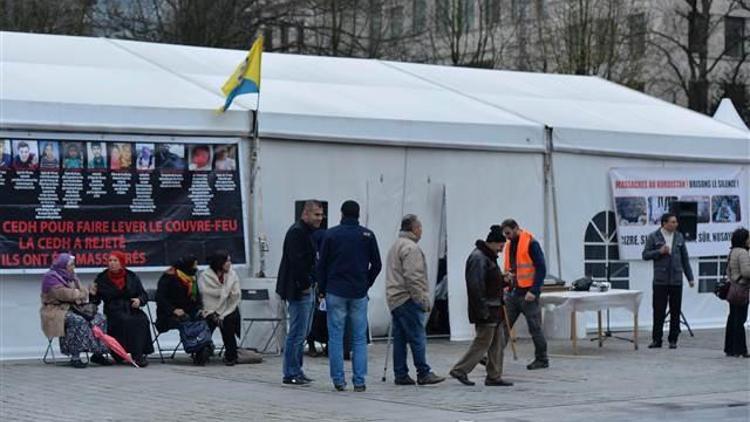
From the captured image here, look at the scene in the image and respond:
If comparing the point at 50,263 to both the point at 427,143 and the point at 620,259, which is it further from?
the point at 620,259

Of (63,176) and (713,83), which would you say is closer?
(63,176)

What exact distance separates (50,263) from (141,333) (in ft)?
5.03

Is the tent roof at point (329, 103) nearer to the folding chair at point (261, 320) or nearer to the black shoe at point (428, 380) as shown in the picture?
the folding chair at point (261, 320)

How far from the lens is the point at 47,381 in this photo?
48.9 feet

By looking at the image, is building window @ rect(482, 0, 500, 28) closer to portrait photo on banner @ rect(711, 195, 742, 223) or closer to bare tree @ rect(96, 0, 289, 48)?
bare tree @ rect(96, 0, 289, 48)

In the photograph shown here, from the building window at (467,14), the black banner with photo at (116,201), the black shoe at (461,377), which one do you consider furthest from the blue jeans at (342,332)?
the building window at (467,14)

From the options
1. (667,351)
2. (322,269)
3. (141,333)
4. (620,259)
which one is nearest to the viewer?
(322,269)

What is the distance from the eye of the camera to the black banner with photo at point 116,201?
17.1m

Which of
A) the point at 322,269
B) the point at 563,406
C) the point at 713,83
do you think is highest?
the point at 713,83

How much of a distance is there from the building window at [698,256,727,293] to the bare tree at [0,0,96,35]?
18.2 meters

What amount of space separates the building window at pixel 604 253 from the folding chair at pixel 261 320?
5.51m

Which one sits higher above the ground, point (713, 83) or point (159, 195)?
point (713, 83)

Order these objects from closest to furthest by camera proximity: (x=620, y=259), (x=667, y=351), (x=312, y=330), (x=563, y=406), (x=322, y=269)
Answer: (x=563, y=406) → (x=322, y=269) → (x=312, y=330) → (x=667, y=351) → (x=620, y=259)

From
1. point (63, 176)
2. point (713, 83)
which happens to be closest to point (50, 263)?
point (63, 176)
